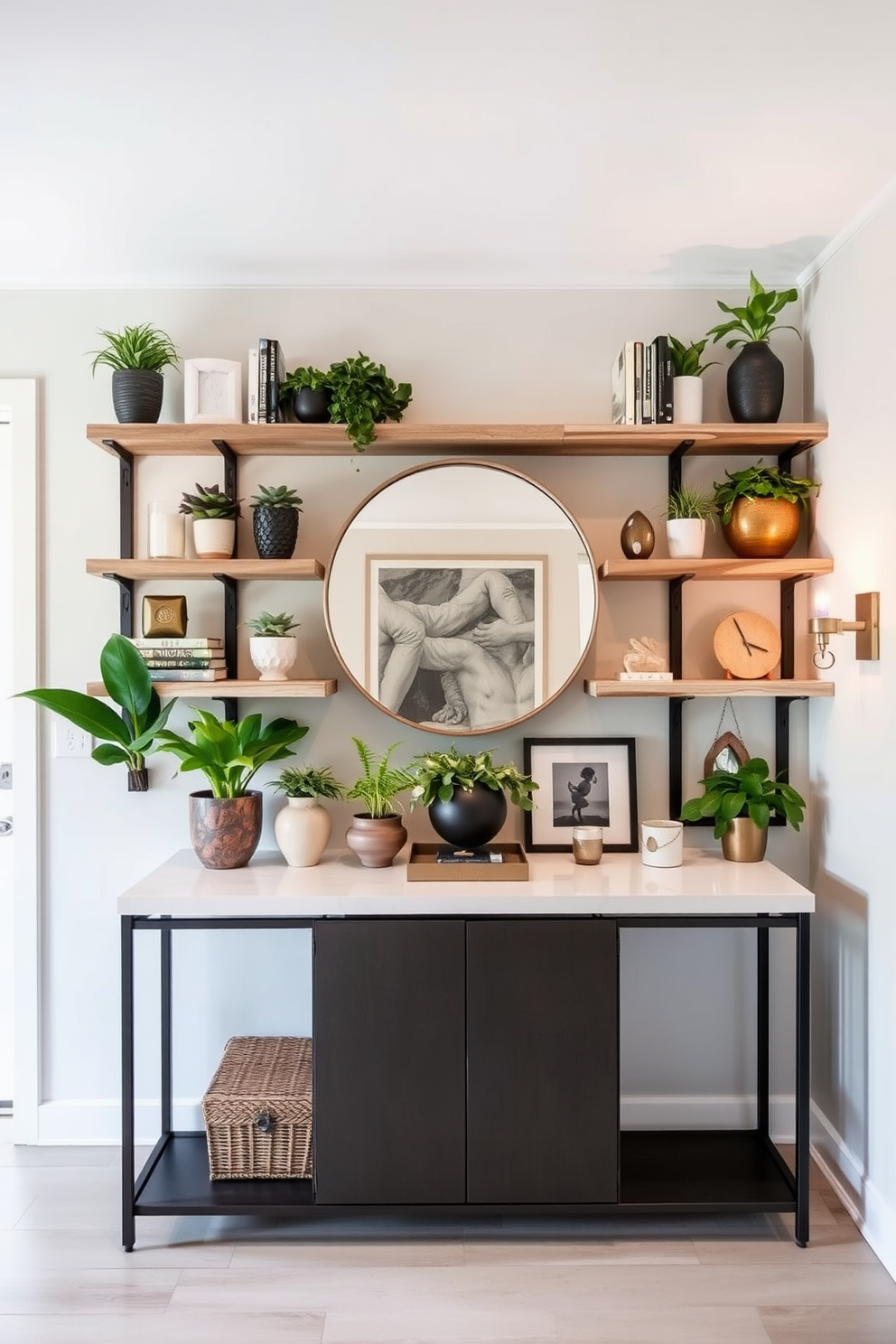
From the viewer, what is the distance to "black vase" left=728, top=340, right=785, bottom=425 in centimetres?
264

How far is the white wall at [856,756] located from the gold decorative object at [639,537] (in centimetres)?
49

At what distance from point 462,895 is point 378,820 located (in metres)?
0.35

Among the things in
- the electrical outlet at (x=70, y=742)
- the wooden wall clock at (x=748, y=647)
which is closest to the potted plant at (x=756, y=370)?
the wooden wall clock at (x=748, y=647)

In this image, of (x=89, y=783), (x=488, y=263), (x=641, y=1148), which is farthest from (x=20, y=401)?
(x=641, y=1148)

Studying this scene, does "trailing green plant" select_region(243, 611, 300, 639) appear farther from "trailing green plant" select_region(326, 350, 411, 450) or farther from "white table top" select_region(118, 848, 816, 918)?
"white table top" select_region(118, 848, 816, 918)

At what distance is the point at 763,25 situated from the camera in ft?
5.53

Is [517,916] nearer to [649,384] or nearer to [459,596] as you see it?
[459,596]

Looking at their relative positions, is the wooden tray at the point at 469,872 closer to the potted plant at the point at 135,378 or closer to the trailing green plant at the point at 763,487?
the trailing green plant at the point at 763,487

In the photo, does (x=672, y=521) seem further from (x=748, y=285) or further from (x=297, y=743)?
(x=297, y=743)

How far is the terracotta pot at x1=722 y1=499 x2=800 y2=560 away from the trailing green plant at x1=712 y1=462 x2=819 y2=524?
0.01 metres

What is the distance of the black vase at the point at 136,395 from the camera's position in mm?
2631

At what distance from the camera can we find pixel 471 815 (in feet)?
8.14

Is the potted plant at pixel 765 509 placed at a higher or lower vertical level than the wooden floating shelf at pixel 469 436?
lower

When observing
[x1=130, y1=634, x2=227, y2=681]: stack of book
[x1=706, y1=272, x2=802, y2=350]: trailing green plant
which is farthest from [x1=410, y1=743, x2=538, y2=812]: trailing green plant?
[x1=706, y1=272, x2=802, y2=350]: trailing green plant
